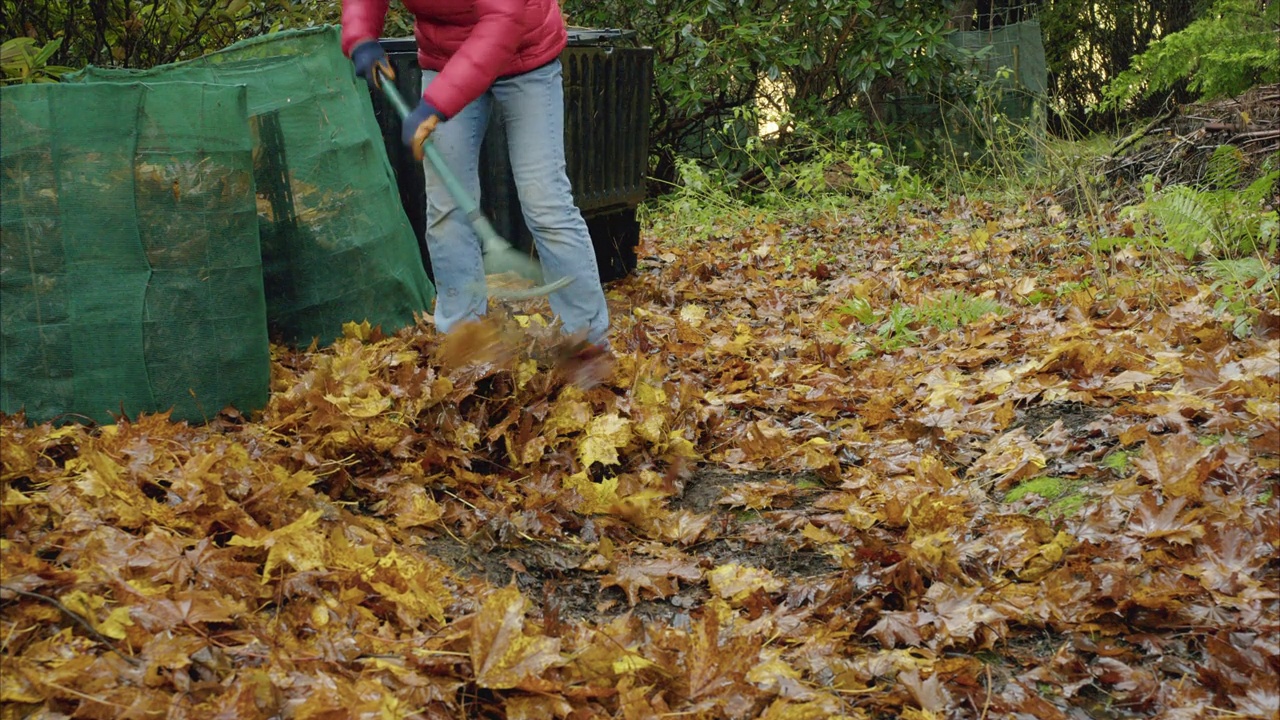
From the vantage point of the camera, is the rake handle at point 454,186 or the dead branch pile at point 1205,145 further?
the dead branch pile at point 1205,145

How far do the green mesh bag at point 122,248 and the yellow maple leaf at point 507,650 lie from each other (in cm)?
153

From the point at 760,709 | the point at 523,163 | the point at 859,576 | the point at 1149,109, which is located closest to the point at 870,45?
the point at 1149,109

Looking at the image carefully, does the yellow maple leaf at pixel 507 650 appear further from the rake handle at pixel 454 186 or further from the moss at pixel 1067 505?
the rake handle at pixel 454 186

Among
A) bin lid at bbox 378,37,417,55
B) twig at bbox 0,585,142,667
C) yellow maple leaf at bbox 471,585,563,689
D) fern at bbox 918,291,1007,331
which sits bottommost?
fern at bbox 918,291,1007,331

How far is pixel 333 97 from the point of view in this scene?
158 inches

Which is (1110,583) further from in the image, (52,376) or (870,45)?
(870,45)

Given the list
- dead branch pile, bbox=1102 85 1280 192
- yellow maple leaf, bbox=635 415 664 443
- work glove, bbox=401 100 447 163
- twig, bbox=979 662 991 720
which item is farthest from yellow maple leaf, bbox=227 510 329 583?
dead branch pile, bbox=1102 85 1280 192

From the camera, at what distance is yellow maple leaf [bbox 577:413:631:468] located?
3.34m

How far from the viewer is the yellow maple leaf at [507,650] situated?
2.02 m

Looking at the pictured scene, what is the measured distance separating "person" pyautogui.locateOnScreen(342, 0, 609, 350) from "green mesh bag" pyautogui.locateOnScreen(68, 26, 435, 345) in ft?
0.60

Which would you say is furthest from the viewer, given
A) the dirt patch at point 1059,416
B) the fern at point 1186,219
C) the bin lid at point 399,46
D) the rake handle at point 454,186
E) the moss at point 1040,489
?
the bin lid at point 399,46

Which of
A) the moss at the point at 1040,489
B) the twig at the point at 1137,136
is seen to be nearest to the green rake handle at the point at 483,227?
the moss at the point at 1040,489

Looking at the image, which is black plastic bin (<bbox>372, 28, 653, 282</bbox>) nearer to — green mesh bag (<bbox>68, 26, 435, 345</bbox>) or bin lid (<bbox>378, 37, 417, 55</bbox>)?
bin lid (<bbox>378, 37, 417, 55</bbox>)

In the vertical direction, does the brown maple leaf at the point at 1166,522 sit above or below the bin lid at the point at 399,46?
below
